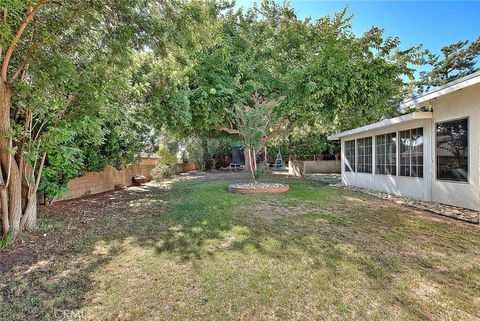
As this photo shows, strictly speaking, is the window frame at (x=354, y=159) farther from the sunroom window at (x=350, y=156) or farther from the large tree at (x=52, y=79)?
the large tree at (x=52, y=79)

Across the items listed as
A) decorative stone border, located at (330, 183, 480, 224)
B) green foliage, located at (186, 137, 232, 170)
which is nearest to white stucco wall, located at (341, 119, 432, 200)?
A: decorative stone border, located at (330, 183, 480, 224)

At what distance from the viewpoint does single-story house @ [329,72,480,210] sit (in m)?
5.74

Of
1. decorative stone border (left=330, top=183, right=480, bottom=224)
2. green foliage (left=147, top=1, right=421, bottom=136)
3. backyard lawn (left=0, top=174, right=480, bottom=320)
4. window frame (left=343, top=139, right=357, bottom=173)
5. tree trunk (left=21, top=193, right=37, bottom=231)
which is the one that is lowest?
backyard lawn (left=0, top=174, right=480, bottom=320)

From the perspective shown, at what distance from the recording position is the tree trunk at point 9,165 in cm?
394

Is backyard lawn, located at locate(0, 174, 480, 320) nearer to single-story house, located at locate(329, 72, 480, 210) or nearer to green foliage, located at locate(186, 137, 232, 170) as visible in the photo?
single-story house, located at locate(329, 72, 480, 210)

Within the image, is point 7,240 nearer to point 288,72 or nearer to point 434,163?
point 434,163

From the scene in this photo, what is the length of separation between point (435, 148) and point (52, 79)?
8.67 m

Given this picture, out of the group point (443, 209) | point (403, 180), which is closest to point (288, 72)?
point (403, 180)

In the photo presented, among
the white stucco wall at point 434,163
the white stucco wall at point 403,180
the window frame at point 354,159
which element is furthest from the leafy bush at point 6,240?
the window frame at point 354,159

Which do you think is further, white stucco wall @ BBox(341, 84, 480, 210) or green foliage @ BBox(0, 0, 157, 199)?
white stucco wall @ BBox(341, 84, 480, 210)

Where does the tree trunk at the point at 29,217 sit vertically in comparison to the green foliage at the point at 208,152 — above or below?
below

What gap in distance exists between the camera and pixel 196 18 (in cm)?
494

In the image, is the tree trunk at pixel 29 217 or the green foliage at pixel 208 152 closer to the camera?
the tree trunk at pixel 29 217

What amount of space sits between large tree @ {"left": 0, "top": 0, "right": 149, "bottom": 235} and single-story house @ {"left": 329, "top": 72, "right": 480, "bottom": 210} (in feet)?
23.0
